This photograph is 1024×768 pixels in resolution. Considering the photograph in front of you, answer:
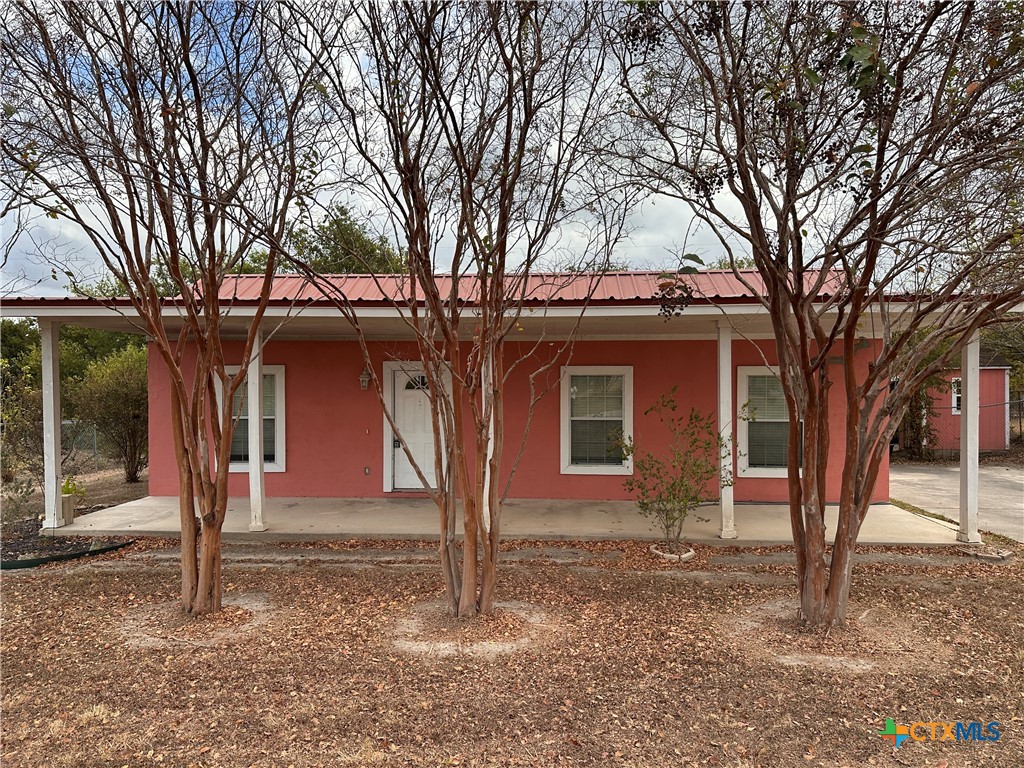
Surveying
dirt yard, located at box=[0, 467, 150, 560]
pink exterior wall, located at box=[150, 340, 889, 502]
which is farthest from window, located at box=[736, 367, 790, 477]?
dirt yard, located at box=[0, 467, 150, 560]

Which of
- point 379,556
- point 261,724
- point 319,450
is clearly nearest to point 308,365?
point 319,450

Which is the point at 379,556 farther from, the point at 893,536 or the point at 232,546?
the point at 893,536

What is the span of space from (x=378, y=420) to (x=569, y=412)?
8.93 feet

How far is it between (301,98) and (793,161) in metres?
3.38

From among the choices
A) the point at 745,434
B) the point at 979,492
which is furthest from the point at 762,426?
the point at 979,492

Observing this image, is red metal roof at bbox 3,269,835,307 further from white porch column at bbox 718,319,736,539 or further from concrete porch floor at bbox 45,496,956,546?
concrete porch floor at bbox 45,496,956,546

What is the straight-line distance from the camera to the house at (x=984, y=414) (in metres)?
16.9

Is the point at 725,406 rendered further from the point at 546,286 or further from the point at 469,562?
the point at 469,562

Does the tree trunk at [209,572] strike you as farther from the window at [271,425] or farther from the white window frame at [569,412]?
the white window frame at [569,412]

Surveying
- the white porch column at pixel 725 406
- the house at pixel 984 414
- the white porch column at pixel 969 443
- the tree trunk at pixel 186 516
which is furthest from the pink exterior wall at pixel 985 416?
the tree trunk at pixel 186 516

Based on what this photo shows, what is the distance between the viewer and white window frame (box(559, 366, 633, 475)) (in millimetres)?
8906

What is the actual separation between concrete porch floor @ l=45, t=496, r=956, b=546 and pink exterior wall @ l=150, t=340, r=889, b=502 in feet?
1.11

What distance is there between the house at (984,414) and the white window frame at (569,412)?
11.7 m

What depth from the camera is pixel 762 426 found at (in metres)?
8.83
